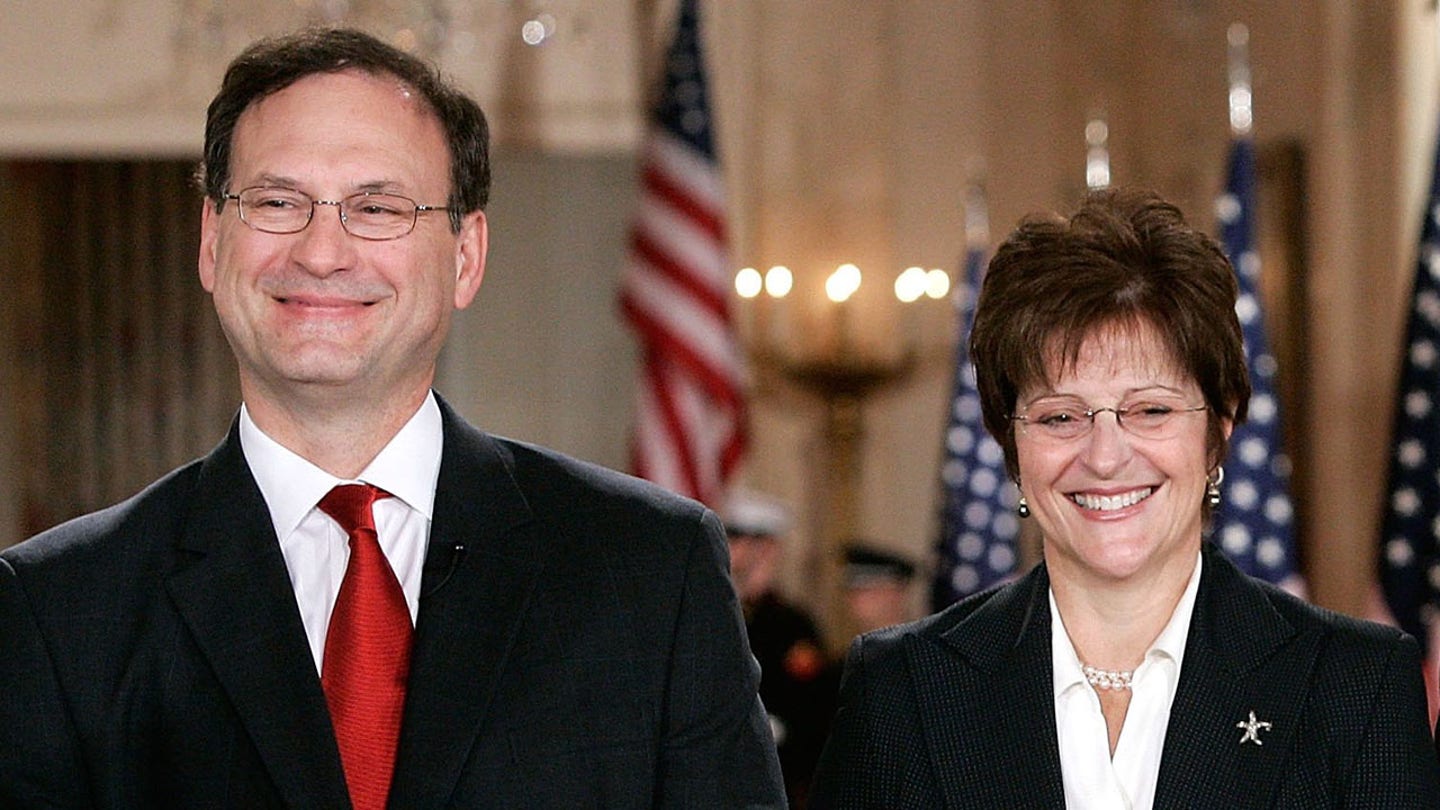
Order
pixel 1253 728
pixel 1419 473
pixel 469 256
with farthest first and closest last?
pixel 1419 473 < pixel 1253 728 < pixel 469 256

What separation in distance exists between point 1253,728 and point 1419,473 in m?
4.02

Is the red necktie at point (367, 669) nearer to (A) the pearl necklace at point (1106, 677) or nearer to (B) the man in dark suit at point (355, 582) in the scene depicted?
(B) the man in dark suit at point (355, 582)

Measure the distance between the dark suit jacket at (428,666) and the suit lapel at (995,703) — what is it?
Answer: 1.32 feet

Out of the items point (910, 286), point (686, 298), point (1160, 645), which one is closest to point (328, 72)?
point (1160, 645)

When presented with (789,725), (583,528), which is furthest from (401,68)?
(789,725)

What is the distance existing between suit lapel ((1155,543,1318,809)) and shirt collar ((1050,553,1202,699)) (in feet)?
0.04

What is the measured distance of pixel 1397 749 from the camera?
2346mm

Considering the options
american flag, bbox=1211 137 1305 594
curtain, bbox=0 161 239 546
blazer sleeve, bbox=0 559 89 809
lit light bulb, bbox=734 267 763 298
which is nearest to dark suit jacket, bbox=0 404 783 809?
blazer sleeve, bbox=0 559 89 809

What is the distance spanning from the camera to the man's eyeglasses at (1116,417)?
2445 millimetres

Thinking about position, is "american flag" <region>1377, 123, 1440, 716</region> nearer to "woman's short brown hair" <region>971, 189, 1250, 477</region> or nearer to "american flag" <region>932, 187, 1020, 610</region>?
"american flag" <region>932, 187, 1020, 610</region>

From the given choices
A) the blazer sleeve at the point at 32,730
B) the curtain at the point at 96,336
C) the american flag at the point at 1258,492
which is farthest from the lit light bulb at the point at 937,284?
the blazer sleeve at the point at 32,730

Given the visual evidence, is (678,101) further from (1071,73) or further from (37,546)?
(37,546)

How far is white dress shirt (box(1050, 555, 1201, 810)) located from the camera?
2463mm

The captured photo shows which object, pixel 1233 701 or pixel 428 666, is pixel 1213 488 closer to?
pixel 1233 701
